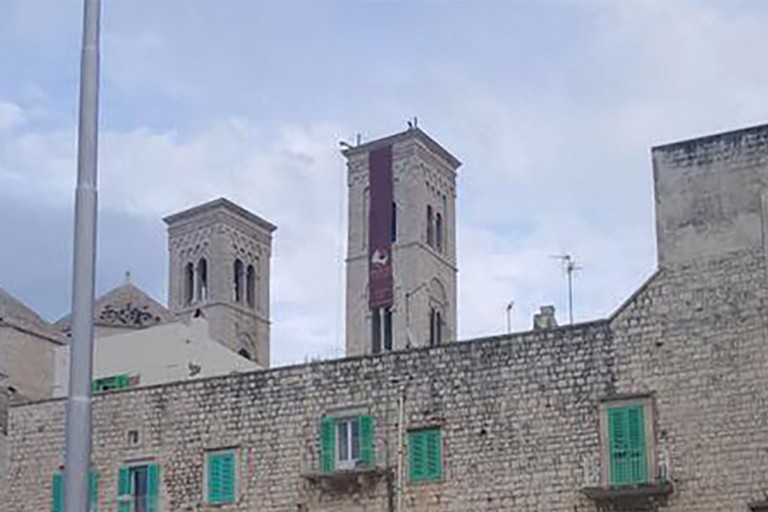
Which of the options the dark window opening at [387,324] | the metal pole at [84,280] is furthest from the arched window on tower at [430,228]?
the metal pole at [84,280]

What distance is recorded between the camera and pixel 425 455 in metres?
28.2

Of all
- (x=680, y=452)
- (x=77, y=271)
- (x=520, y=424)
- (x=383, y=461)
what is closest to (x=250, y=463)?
(x=383, y=461)

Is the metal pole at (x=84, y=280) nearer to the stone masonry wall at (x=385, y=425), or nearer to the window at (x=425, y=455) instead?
the stone masonry wall at (x=385, y=425)

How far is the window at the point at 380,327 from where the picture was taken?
65.2 meters

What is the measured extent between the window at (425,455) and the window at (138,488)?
20.0ft

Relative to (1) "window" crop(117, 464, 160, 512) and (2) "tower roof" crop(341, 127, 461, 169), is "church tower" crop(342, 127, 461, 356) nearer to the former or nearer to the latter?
(2) "tower roof" crop(341, 127, 461, 169)

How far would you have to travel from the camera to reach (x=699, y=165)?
85.6 feet

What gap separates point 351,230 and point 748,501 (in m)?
46.7

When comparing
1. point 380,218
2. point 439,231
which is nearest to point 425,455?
point 380,218

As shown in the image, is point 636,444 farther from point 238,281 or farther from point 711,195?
point 238,281

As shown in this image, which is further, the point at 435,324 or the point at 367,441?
the point at 435,324

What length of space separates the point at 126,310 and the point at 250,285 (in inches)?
681

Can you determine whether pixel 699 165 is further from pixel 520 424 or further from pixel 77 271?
pixel 77 271

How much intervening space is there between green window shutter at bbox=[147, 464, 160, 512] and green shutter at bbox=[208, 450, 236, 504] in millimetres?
1374
